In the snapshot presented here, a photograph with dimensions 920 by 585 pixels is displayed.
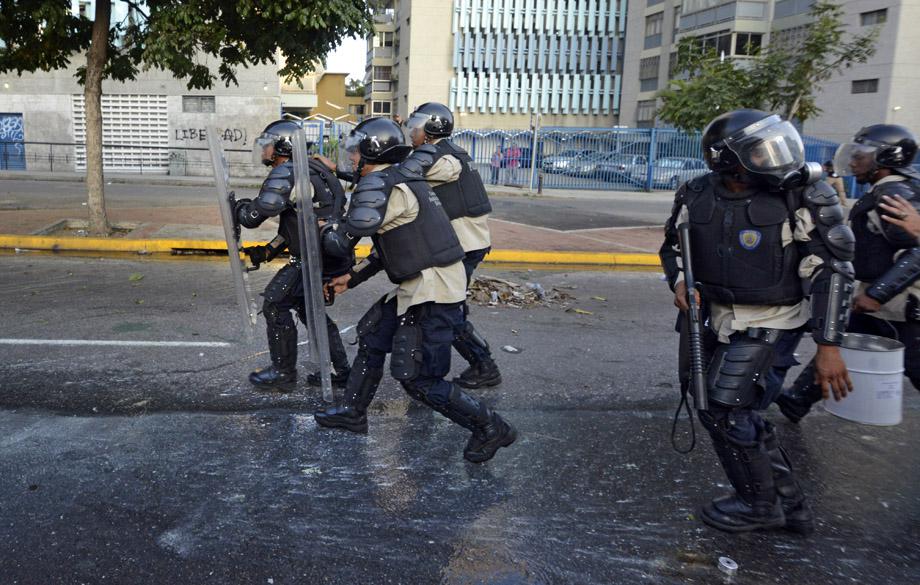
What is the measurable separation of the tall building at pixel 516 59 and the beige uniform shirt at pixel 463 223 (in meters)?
52.8

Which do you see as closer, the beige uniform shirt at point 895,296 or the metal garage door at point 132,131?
the beige uniform shirt at point 895,296

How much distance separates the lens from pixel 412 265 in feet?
12.2

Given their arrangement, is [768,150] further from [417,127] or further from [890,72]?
[890,72]

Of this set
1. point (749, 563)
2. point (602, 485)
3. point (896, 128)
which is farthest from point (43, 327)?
point (896, 128)

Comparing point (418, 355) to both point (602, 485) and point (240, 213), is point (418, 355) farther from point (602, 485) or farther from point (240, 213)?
point (240, 213)

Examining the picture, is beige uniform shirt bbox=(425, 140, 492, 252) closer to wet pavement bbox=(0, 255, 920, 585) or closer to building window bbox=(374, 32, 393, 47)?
wet pavement bbox=(0, 255, 920, 585)

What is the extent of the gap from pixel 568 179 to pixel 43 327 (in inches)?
843

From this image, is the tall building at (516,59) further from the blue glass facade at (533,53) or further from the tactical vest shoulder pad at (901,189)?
the tactical vest shoulder pad at (901,189)

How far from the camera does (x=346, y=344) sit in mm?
6145

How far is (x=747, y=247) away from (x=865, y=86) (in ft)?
118

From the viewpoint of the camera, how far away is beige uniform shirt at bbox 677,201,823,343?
3016mm

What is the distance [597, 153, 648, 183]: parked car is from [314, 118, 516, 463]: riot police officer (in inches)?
934

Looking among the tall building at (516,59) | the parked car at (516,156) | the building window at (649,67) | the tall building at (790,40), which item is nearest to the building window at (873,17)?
the tall building at (790,40)

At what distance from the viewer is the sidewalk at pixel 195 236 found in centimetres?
1075
